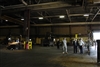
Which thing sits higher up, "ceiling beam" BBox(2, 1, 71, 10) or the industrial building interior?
"ceiling beam" BBox(2, 1, 71, 10)

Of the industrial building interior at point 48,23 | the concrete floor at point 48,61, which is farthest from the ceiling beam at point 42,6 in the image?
the concrete floor at point 48,61

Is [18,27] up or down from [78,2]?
down

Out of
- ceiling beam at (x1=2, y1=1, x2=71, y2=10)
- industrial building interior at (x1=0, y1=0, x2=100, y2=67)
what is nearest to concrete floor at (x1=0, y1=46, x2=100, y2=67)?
ceiling beam at (x1=2, y1=1, x2=71, y2=10)

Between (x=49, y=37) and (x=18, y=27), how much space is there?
386 inches

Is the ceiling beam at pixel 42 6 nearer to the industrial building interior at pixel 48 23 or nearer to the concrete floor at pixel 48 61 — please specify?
the industrial building interior at pixel 48 23

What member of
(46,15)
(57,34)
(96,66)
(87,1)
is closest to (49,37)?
(57,34)

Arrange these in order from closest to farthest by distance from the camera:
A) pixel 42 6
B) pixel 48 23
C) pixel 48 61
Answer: pixel 48 61 → pixel 42 6 → pixel 48 23

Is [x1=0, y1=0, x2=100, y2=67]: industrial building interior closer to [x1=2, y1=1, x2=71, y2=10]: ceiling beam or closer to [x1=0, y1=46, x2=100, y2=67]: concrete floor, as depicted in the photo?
[x1=2, y1=1, x2=71, y2=10]: ceiling beam

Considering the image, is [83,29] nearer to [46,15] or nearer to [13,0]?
[46,15]

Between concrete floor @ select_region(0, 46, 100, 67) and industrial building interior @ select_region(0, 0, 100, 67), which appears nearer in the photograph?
concrete floor @ select_region(0, 46, 100, 67)

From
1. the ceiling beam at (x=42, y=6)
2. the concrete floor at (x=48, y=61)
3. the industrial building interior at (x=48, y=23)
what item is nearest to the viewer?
the concrete floor at (x=48, y=61)

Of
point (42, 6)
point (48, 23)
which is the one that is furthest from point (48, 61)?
point (48, 23)

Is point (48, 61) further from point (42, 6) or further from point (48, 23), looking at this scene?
point (48, 23)

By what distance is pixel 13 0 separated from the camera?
1647 centimetres
